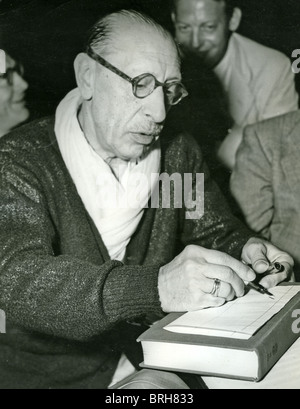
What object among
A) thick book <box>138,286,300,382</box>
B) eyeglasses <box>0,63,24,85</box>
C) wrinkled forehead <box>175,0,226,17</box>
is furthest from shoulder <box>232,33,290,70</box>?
thick book <box>138,286,300,382</box>

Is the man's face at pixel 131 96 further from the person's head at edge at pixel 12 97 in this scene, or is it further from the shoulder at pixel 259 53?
the shoulder at pixel 259 53

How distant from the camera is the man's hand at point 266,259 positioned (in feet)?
2.70

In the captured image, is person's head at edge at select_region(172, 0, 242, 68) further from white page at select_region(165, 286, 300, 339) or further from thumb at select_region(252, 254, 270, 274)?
white page at select_region(165, 286, 300, 339)

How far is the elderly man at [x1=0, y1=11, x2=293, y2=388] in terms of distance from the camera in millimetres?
767

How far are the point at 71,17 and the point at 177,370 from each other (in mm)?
693

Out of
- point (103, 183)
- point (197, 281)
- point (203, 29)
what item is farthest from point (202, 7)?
point (197, 281)

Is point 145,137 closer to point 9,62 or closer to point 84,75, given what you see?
point 84,75

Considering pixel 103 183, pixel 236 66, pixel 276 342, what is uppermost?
pixel 236 66

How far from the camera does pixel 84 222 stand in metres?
0.93

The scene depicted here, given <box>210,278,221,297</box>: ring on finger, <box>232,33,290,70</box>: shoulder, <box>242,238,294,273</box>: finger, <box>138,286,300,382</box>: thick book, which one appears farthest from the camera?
<box>232,33,290,70</box>: shoulder

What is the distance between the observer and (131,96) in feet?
2.98

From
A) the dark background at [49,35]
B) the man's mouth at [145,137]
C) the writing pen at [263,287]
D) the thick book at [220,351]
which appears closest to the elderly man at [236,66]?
the dark background at [49,35]

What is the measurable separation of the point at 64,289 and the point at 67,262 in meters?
0.04

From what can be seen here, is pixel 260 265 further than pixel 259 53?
No
